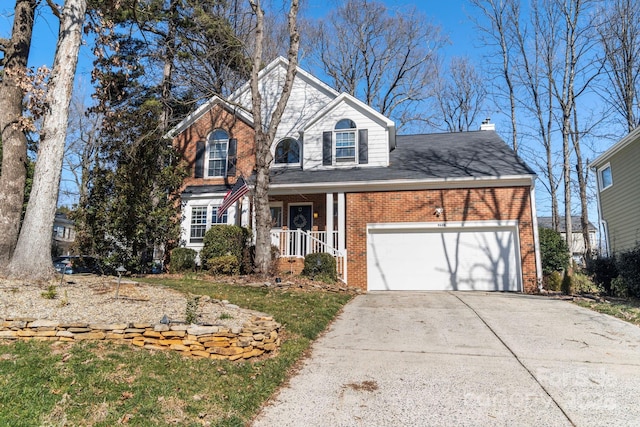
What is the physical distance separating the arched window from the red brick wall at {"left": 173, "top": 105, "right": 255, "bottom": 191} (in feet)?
3.32

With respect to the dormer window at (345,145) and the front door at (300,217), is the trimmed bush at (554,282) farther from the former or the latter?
the front door at (300,217)

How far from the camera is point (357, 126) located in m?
14.8

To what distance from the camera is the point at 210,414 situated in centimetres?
350

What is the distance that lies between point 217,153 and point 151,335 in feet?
40.9

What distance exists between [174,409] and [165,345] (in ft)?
4.68

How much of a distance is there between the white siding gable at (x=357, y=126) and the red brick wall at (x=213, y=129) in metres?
2.42

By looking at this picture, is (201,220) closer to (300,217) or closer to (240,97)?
(300,217)

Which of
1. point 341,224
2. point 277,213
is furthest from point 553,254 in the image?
point 277,213

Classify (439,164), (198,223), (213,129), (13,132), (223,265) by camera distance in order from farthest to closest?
(213,129) → (198,223) → (439,164) → (223,265) → (13,132)

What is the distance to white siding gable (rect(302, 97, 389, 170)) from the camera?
14.5m

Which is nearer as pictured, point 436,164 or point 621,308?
point 621,308

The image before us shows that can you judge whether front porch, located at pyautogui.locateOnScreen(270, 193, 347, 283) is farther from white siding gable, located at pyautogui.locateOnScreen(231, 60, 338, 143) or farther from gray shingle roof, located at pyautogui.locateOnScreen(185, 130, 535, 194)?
white siding gable, located at pyautogui.locateOnScreen(231, 60, 338, 143)

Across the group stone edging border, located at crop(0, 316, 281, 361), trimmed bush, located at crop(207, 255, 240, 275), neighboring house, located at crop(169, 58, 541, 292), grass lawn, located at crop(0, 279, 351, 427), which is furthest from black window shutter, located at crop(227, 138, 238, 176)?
grass lawn, located at crop(0, 279, 351, 427)

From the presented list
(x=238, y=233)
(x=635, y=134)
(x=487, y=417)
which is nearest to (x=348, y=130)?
(x=238, y=233)
